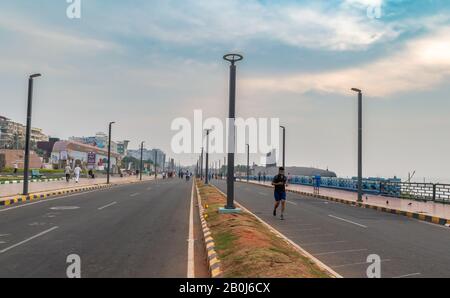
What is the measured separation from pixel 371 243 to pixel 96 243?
680 cm

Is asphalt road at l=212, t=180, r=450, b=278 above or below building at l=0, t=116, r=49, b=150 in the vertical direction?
below

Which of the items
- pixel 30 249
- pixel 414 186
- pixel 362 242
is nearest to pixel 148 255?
pixel 30 249

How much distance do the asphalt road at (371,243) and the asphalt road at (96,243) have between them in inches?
112

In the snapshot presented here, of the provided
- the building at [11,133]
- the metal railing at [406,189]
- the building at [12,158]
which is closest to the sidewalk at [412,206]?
the metal railing at [406,189]

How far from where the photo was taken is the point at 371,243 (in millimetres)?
10156

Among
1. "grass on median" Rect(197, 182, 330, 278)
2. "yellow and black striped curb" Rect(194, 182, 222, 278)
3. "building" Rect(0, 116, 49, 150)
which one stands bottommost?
"yellow and black striped curb" Rect(194, 182, 222, 278)

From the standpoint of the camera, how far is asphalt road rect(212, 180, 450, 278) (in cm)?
743

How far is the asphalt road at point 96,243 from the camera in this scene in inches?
275

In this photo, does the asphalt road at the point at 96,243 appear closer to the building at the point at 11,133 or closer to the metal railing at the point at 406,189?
the metal railing at the point at 406,189

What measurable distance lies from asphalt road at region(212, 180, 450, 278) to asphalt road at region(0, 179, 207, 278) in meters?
2.84

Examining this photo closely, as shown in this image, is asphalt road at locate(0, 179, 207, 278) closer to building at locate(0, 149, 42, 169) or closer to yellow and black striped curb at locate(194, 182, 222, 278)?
yellow and black striped curb at locate(194, 182, 222, 278)

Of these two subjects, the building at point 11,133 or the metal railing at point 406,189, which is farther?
the building at point 11,133

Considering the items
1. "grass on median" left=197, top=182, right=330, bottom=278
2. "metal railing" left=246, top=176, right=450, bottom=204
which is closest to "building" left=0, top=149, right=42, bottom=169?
"metal railing" left=246, top=176, right=450, bottom=204

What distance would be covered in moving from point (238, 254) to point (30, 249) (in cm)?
454
